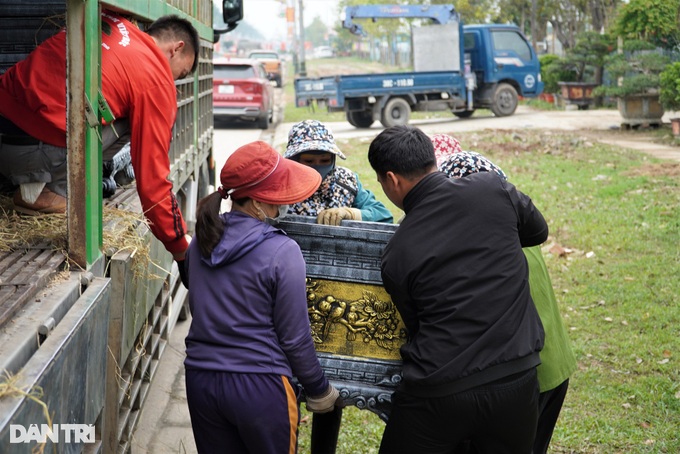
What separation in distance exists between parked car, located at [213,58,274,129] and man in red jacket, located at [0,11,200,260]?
15.8 metres

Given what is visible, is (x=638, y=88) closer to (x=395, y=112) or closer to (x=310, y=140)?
(x=395, y=112)

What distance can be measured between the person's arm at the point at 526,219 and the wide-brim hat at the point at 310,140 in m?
1.17

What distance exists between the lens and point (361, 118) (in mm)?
20312

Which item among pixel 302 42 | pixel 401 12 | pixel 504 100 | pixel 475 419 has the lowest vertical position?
pixel 475 419

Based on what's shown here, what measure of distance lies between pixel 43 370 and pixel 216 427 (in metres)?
0.75

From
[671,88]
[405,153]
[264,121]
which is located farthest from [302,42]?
[405,153]

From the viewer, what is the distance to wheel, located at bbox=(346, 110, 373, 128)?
66.5 ft

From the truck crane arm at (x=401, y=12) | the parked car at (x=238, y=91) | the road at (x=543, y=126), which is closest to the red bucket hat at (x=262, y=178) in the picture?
Answer: the road at (x=543, y=126)

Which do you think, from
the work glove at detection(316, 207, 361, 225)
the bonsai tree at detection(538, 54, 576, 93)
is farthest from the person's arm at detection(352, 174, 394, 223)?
the bonsai tree at detection(538, 54, 576, 93)

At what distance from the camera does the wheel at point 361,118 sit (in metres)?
20.3

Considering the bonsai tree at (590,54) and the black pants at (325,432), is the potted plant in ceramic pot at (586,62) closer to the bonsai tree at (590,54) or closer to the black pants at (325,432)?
the bonsai tree at (590,54)

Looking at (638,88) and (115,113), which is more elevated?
(638,88)

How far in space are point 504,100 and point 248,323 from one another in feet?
66.9

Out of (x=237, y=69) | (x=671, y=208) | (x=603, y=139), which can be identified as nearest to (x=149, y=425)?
(x=671, y=208)
